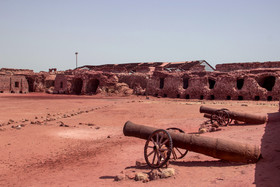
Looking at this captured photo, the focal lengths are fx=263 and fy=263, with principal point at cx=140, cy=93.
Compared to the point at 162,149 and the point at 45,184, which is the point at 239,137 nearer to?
the point at 162,149

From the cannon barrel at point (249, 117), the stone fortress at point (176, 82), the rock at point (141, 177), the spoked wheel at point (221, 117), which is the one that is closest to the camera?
the rock at point (141, 177)

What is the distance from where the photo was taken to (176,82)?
31484 millimetres

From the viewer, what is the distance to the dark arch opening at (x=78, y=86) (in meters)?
40.4

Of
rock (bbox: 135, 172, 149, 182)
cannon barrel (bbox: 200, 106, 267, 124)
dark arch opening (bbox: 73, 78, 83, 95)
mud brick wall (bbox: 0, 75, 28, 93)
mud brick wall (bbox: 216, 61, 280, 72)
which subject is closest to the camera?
rock (bbox: 135, 172, 149, 182)

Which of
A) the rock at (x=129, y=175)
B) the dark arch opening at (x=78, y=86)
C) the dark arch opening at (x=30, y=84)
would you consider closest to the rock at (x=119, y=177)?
the rock at (x=129, y=175)

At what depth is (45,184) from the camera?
5699mm

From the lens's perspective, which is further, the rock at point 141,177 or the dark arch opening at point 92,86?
the dark arch opening at point 92,86

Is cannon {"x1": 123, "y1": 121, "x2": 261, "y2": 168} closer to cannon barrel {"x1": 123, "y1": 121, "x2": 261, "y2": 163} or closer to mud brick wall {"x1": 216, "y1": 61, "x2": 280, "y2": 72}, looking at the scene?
cannon barrel {"x1": 123, "y1": 121, "x2": 261, "y2": 163}

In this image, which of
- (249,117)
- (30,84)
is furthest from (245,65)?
(30,84)

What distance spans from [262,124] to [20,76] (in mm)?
37618

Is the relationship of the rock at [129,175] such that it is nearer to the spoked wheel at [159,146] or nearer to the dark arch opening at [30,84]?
the spoked wheel at [159,146]

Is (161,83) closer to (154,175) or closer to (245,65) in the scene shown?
(245,65)

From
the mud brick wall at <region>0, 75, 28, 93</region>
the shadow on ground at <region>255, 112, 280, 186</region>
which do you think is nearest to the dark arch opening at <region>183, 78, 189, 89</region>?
the mud brick wall at <region>0, 75, 28, 93</region>

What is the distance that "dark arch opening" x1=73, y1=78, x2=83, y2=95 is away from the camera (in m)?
40.4
